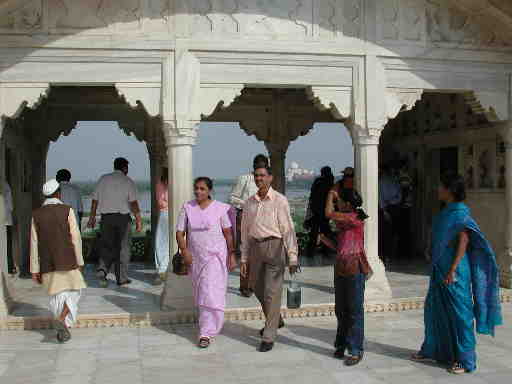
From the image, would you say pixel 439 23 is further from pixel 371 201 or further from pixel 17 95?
pixel 17 95

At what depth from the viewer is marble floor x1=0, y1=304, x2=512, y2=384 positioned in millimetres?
4793

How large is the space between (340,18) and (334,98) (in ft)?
2.99

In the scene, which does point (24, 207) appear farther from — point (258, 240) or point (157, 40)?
point (258, 240)

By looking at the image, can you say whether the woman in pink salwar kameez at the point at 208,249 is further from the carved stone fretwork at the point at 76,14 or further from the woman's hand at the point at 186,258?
the carved stone fretwork at the point at 76,14

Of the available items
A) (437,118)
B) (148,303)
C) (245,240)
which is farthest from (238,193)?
(437,118)

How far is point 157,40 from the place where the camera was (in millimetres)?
6867

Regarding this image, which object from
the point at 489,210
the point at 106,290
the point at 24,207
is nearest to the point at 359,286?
the point at 106,290

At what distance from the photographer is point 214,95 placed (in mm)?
7012

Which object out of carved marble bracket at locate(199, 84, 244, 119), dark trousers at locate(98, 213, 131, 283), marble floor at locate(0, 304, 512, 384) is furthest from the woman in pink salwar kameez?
dark trousers at locate(98, 213, 131, 283)

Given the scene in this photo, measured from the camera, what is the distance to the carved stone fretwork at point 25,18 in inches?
261

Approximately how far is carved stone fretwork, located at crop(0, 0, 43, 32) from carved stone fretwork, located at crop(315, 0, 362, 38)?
3.04 m

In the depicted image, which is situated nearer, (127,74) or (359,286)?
(359,286)

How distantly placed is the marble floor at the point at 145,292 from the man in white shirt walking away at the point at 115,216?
31cm

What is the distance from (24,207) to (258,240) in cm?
585
